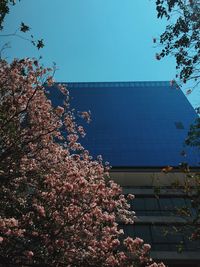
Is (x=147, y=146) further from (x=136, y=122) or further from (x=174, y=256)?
(x=174, y=256)

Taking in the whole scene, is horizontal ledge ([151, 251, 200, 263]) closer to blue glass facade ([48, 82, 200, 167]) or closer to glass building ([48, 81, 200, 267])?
glass building ([48, 81, 200, 267])

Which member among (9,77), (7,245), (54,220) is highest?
(9,77)

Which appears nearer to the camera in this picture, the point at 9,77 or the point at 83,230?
the point at 83,230

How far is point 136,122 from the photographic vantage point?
51156mm

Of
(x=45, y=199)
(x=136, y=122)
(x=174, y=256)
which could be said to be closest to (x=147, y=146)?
(x=136, y=122)

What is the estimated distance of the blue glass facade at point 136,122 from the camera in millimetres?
44156

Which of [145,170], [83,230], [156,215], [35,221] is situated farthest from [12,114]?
[145,170]

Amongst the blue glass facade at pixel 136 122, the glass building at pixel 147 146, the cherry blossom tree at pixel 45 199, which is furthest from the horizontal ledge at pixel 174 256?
the cherry blossom tree at pixel 45 199

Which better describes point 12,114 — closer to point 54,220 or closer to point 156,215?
point 54,220

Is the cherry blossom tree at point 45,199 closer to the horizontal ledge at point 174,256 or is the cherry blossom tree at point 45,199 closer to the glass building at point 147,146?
the glass building at point 147,146

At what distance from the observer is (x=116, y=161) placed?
4338cm

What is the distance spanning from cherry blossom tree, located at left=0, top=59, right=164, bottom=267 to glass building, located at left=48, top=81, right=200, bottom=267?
1121 centimetres

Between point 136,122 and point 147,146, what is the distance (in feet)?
20.2

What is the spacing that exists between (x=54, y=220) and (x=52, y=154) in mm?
3637
